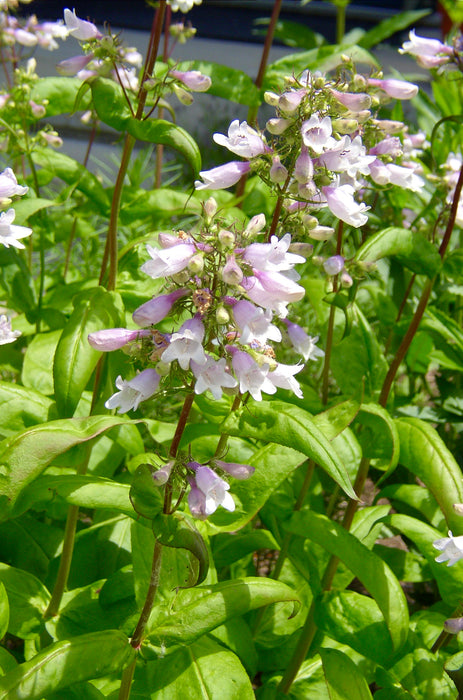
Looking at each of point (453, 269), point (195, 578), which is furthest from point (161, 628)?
point (453, 269)

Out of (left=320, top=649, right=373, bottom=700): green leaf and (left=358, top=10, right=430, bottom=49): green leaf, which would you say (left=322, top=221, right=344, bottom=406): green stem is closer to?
(left=320, top=649, right=373, bottom=700): green leaf

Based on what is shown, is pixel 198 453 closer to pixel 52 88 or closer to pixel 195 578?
pixel 195 578

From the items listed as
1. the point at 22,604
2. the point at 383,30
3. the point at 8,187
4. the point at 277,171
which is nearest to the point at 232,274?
the point at 277,171

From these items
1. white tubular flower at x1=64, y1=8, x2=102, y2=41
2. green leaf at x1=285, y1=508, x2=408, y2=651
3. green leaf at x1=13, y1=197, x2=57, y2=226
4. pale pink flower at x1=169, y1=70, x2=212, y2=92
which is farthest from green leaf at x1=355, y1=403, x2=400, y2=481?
white tubular flower at x1=64, y1=8, x2=102, y2=41

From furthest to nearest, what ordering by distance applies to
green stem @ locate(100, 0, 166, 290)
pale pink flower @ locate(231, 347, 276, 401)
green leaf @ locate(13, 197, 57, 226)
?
1. green leaf @ locate(13, 197, 57, 226)
2. green stem @ locate(100, 0, 166, 290)
3. pale pink flower @ locate(231, 347, 276, 401)

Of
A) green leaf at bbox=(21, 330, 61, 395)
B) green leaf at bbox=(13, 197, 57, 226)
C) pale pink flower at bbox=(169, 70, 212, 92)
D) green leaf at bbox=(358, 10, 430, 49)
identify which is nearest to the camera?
pale pink flower at bbox=(169, 70, 212, 92)

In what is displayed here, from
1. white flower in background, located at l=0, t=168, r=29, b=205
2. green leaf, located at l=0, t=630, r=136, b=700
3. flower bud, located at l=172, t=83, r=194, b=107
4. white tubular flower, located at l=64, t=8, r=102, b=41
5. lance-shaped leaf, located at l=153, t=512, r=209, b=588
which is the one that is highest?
white tubular flower, located at l=64, t=8, r=102, b=41

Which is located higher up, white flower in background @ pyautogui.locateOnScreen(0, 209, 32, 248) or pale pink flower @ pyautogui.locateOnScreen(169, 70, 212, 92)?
pale pink flower @ pyautogui.locateOnScreen(169, 70, 212, 92)
